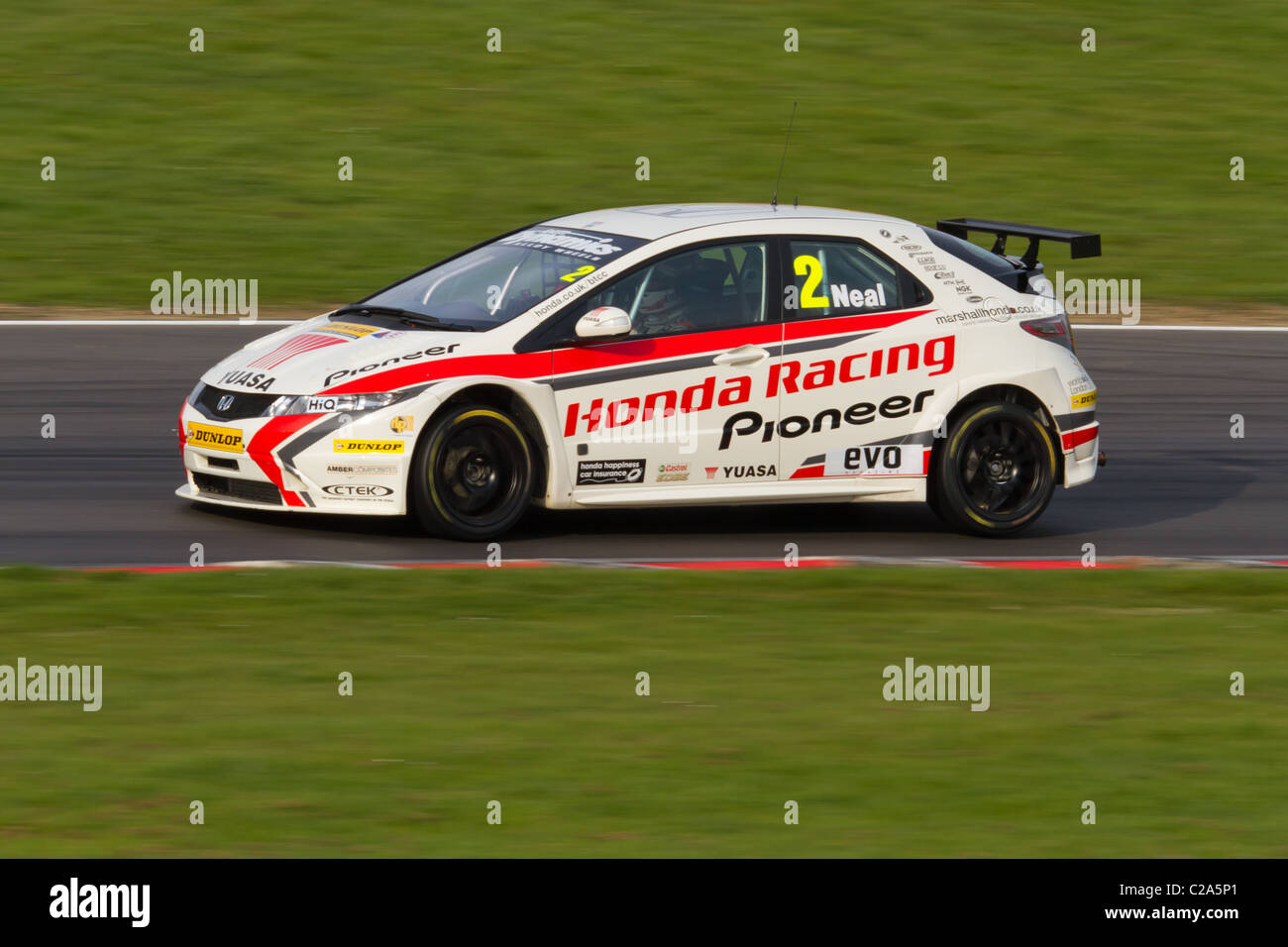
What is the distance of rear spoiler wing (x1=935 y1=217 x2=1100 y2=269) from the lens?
10328 mm

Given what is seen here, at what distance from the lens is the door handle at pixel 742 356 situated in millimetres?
9844

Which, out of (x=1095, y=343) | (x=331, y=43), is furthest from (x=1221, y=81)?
(x=331, y=43)

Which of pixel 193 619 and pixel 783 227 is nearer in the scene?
pixel 193 619

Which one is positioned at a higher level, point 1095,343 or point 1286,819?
point 1095,343

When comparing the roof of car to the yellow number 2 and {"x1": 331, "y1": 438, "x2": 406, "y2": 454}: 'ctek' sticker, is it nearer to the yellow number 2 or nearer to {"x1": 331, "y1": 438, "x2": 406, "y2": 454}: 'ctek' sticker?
the yellow number 2

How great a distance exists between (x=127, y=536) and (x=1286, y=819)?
5.96 meters

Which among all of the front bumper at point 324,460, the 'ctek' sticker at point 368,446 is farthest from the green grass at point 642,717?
the 'ctek' sticker at point 368,446

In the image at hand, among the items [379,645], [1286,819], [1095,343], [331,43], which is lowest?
[1286,819]

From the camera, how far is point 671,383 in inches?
384

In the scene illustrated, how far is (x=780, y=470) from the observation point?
A: 1004 centimetres

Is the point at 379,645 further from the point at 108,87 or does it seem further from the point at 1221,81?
the point at 1221,81

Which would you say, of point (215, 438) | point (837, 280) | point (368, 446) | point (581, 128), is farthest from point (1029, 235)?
point (581, 128)

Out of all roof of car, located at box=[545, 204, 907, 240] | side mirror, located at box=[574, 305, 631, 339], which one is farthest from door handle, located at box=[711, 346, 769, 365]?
roof of car, located at box=[545, 204, 907, 240]

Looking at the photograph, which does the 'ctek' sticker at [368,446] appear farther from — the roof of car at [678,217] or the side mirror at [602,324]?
the roof of car at [678,217]
